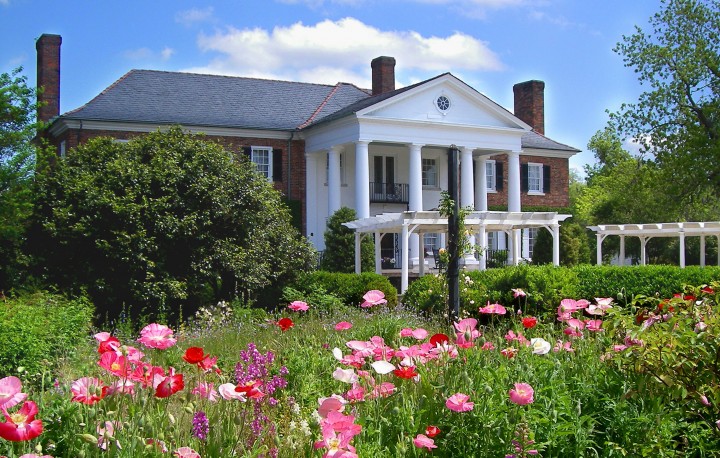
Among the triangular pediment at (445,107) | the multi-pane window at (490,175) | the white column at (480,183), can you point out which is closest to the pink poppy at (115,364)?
the triangular pediment at (445,107)

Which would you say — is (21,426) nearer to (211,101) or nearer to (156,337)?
(156,337)

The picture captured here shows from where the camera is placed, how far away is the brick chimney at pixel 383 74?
36812 millimetres

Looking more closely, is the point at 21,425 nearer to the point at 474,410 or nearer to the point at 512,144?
the point at 474,410

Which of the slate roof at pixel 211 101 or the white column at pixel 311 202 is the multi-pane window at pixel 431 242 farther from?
the slate roof at pixel 211 101

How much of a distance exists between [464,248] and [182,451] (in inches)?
368

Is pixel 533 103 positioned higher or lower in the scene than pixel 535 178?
higher

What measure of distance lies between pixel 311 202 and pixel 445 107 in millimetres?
6522

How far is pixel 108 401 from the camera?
13.4ft

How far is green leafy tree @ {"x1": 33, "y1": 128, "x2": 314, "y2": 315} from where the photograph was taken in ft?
58.8

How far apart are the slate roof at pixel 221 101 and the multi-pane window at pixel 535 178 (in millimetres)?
8767

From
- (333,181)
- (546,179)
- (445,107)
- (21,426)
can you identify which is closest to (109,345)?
(21,426)

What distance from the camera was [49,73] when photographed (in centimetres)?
3400

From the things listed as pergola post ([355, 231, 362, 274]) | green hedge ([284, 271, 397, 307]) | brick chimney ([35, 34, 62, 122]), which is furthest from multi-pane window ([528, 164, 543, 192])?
green hedge ([284, 271, 397, 307])

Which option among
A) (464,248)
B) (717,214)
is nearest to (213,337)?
(464,248)
